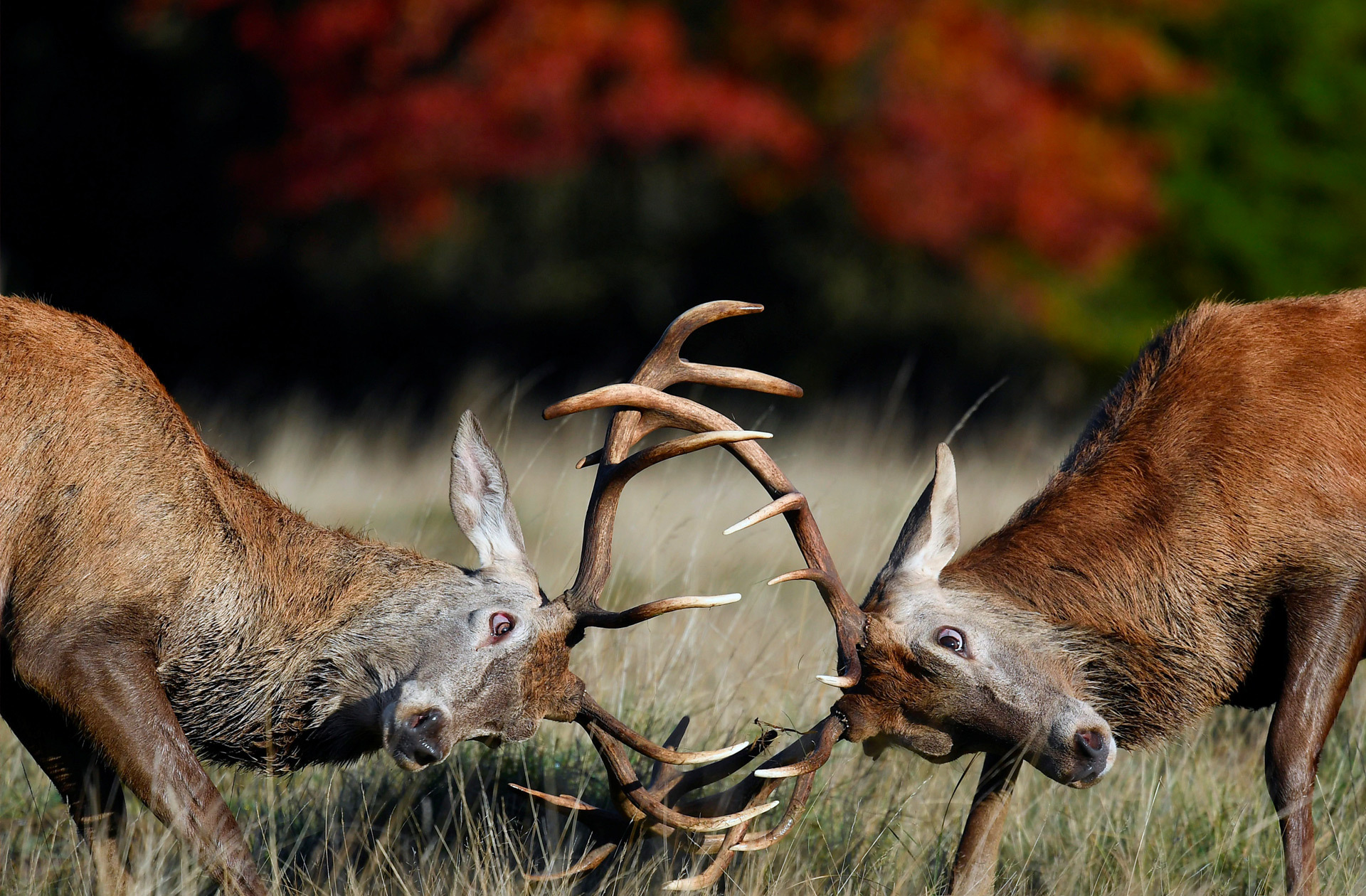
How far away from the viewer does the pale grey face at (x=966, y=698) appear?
4.06 m

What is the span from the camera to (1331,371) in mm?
4645

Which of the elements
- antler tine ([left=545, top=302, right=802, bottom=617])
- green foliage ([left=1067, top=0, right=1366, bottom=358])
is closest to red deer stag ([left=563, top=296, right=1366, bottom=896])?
antler tine ([left=545, top=302, right=802, bottom=617])

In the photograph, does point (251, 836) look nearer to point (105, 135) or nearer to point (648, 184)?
point (648, 184)

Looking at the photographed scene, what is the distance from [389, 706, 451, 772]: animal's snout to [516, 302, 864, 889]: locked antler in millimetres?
366

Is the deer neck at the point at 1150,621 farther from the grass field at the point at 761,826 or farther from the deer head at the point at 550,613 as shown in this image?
the deer head at the point at 550,613

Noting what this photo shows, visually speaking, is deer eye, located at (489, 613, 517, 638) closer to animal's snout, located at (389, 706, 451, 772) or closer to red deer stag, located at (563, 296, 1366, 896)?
animal's snout, located at (389, 706, 451, 772)

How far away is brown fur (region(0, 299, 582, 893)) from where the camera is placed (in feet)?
13.0

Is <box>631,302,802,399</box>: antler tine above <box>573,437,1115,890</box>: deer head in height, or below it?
above

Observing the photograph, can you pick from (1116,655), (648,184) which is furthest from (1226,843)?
(648,184)

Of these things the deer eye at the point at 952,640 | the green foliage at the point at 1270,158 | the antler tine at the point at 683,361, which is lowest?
the green foliage at the point at 1270,158

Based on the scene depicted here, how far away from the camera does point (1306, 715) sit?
13.6ft

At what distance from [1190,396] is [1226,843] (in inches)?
53.2

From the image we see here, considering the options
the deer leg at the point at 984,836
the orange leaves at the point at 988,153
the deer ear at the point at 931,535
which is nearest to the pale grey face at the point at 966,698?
the deer ear at the point at 931,535

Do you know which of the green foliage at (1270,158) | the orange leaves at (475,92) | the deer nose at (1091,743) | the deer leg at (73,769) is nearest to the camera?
the deer nose at (1091,743)
